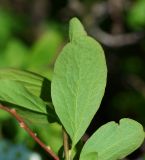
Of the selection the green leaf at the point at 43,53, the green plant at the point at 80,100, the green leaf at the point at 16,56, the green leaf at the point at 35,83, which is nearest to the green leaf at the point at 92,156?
the green plant at the point at 80,100

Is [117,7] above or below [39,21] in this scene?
above

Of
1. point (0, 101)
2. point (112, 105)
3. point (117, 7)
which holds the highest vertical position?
point (0, 101)

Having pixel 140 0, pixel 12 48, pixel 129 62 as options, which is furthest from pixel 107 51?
pixel 12 48

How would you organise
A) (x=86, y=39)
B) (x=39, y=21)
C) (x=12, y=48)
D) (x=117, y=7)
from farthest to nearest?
(x=39, y=21) → (x=117, y=7) → (x=12, y=48) → (x=86, y=39)

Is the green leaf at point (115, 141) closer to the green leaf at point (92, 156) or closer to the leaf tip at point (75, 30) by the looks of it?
the green leaf at point (92, 156)

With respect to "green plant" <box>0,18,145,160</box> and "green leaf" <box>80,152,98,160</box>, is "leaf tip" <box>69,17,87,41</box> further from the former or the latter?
"green leaf" <box>80,152,98,160</box>

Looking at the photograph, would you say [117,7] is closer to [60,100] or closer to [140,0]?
[140,0]

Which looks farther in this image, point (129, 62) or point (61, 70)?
point (129, 62)

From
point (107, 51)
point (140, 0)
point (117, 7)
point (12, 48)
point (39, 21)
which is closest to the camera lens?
point (12, 48)

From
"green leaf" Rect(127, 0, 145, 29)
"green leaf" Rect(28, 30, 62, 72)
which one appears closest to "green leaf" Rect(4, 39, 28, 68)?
"green leaf" Rect(28, 30, 62, 72)
